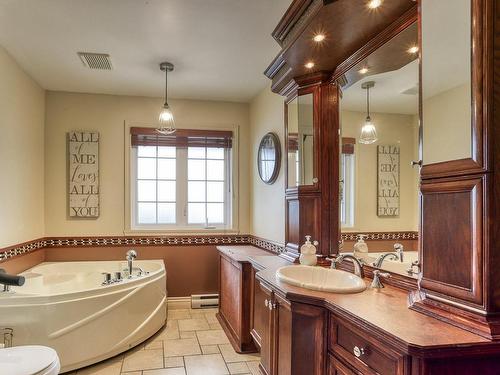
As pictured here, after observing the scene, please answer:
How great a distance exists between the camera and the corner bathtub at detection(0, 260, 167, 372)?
8.71 feet

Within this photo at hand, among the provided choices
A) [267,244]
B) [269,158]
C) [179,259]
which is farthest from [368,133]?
[179,259]

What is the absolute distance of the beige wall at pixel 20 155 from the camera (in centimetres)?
319

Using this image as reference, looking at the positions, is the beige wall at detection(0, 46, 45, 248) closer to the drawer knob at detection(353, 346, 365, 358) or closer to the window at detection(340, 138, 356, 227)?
the window at detection(340, 138, 356, 227)

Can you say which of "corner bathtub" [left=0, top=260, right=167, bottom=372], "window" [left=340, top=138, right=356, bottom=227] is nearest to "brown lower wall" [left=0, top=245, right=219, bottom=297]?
"corner bathtub" [left=0, top=260, right=167, bottom=372]

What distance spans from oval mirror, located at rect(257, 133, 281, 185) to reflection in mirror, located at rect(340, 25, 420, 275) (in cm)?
127

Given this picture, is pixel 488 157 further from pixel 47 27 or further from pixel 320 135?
pixel 47 27

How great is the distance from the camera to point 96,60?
11.0 ft

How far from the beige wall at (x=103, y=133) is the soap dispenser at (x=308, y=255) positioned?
2656 mm

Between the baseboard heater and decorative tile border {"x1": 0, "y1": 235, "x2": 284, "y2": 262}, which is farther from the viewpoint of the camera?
the baseboard heater

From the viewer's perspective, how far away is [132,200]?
451 cm

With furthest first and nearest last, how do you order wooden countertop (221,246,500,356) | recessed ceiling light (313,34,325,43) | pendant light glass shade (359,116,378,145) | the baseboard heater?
the baseboard heater, pendant light glass shade (359,116,378,145), recessed ceiling light (313,34,325,43), wooden countertop (221,246,500,356)

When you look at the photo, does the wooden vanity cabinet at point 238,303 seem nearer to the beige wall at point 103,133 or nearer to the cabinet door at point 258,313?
the cabinet door at point 258,313

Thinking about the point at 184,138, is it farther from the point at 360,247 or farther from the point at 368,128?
the point at 360,247

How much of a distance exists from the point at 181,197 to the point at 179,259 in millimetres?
767
